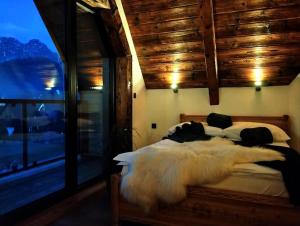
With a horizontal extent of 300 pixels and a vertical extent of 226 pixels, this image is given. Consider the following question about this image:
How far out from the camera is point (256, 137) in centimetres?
306

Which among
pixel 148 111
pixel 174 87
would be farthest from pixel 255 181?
pixel 148 111

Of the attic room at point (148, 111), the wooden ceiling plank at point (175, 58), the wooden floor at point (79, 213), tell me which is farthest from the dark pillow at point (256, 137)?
the wooden floor at point (79, 213)

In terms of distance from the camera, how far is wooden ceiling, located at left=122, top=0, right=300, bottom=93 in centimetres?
325

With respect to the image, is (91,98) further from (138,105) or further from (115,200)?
(115,200)

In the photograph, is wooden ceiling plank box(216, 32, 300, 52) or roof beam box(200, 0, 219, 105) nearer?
roof beam box(200, 0, 219, 105)

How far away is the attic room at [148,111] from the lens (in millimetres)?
2127

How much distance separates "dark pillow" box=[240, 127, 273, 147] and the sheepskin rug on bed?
696 mm

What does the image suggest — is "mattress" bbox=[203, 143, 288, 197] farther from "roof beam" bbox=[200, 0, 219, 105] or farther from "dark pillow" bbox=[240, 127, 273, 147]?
"roof beam" bbox=[200, 0, 219, 105]

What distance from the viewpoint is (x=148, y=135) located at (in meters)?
4.86

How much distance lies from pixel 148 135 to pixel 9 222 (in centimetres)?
288

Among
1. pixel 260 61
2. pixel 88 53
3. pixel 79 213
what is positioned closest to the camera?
pixel 79 213

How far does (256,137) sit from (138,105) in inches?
82.3

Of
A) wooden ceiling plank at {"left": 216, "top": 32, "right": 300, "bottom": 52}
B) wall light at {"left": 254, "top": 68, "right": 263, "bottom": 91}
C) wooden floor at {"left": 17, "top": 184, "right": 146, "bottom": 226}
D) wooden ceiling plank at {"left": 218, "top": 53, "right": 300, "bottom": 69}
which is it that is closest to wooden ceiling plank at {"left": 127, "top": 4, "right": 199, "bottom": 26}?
wooden ceiling plank at {"left": 216, "top": 32, "right": 300, "bottom": 52}

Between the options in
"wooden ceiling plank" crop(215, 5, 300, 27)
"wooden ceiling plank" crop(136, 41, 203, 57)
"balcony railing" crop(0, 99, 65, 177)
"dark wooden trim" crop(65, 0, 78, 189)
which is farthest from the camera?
"wooden ceiling plank" crop(136, 41, 203, 57)
